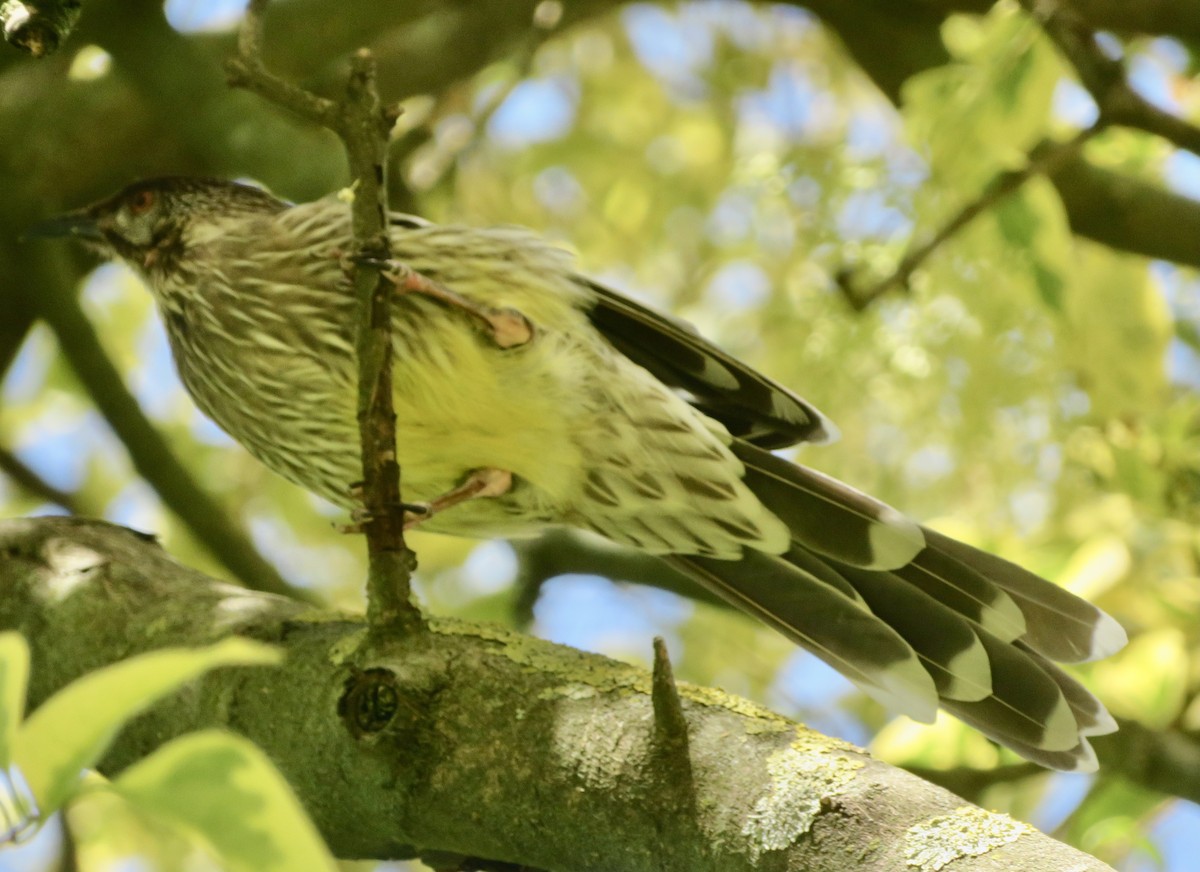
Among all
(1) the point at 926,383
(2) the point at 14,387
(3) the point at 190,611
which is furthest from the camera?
(2) the point at 14,387

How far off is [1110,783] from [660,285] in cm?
206

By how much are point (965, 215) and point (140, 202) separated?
62.4 inches

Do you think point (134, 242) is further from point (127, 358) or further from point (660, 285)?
point (660, 285)

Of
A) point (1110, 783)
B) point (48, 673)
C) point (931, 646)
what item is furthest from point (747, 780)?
point (1110, 783)

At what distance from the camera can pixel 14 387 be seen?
345 cm

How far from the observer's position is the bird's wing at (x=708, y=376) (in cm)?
243

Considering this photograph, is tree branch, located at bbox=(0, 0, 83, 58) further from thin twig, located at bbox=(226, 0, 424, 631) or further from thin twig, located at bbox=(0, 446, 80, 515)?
thin twig, located at bbox=(0, 446, 80, 515)

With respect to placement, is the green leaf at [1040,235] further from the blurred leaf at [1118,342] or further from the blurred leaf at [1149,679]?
the blurred leaf at [1149,679]

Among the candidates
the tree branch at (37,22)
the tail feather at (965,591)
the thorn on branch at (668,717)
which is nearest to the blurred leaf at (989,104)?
the tail feather at (965,591)

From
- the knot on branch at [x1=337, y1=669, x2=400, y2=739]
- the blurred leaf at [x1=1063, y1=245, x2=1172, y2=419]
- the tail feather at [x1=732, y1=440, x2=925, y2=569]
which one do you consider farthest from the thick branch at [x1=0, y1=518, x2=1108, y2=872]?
the blurred leaf at [x1=1063, y1=245, x2=1172, y2=419]

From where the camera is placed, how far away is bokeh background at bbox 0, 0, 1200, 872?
8.05 ft

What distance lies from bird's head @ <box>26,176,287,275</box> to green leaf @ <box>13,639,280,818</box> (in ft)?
6.32

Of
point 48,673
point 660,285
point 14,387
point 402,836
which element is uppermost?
point 660,285

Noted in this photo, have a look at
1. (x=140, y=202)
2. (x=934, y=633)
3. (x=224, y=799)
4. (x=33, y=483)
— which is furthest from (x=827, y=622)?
(x=33, y=483)
